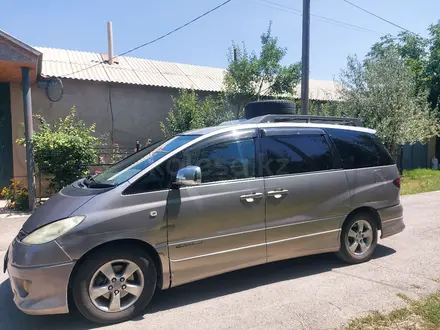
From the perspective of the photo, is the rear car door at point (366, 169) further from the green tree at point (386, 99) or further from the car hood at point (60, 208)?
the green tree at point (386, 99)

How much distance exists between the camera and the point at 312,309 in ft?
11.8

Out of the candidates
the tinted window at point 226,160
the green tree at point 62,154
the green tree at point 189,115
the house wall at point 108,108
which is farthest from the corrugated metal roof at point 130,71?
the tinted window at point 226,160

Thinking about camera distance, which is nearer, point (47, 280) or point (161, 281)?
point (47, 280)

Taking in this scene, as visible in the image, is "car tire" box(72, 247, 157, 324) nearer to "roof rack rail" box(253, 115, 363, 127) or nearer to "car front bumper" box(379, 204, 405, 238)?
"roof rack rail" box(253, 115, 363, 127)

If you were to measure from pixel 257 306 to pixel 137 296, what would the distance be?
1.21m

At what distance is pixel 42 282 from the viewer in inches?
123


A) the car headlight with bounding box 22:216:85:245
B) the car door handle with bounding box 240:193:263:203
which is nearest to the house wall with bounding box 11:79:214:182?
the car headlight with bounding box 22:216:85:245

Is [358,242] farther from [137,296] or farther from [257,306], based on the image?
[137,296]

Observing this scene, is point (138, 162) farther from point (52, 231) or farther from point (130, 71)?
point (130, 71)

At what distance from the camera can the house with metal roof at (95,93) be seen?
34.8 ft

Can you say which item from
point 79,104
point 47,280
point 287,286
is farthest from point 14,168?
point 287,286

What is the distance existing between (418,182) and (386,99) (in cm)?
352

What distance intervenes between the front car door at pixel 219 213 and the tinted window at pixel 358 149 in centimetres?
139

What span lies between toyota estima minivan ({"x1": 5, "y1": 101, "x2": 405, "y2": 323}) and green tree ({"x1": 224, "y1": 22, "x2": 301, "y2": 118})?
8.05 metres
